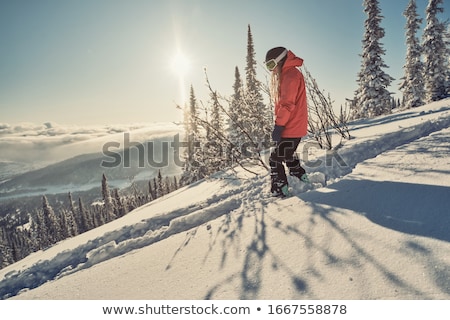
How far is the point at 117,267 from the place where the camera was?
10.2 feet

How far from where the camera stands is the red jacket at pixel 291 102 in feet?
12.8

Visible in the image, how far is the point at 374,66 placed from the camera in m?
25.5

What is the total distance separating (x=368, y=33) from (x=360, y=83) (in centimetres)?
471

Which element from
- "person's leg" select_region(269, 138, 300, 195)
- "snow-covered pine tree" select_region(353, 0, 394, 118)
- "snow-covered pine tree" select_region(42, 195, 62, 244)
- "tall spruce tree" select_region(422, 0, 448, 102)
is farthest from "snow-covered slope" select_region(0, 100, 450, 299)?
"snow-covered pine tree" select_region(42, 195, 62, 244)

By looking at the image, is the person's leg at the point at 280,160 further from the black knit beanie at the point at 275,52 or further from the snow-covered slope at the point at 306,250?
the black knit beanie at the point at 275,52

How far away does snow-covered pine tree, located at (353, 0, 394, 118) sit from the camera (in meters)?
25.2

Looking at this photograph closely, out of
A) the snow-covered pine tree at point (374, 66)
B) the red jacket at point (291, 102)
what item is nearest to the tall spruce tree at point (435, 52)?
the snow-covered pine tree at point (374, 66)

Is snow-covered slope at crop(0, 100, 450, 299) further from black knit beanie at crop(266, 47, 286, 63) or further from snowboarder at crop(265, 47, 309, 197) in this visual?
black knit beanie at crop(266, 47, 286, 63)

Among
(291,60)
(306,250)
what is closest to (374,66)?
(291,60)

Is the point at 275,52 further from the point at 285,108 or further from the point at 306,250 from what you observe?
the point at 306,250

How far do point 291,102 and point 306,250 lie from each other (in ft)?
7.47

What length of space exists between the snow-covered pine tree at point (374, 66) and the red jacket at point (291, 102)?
24.2 m
